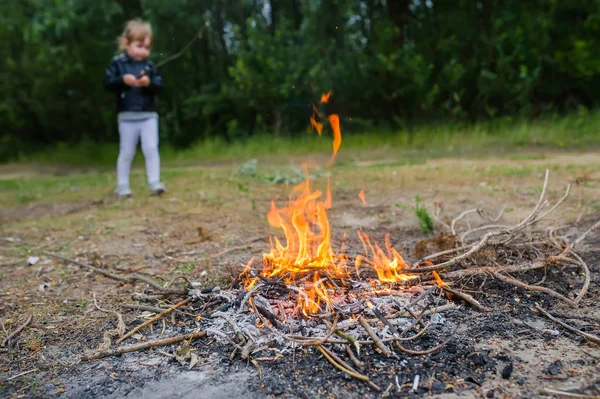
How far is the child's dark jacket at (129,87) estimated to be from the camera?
629cm

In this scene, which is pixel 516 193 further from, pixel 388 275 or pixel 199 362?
pixel 199 362

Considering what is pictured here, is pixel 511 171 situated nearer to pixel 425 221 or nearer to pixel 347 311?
pixel 425 221

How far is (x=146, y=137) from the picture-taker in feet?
21.3

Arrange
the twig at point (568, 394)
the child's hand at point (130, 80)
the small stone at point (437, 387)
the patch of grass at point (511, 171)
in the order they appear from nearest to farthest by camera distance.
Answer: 1. the twig at point (568, 394)
2. the small stone at point (437, 387)
3. the child's hand at point (130, 80)
4. the patch of grass at point (511, 171)

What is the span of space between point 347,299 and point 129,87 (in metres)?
4.54

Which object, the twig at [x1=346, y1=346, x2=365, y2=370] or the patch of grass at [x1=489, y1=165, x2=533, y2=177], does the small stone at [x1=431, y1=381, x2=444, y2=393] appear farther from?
the patch of grass at [x1=489, y1=165, x2=533, y2=177]

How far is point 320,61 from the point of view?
484 inches

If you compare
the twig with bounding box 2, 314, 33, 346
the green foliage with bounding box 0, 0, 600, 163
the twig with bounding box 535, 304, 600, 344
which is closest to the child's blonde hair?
the twig with bounding box 2, 314, 33, 346

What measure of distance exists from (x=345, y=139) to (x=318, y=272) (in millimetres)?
9819

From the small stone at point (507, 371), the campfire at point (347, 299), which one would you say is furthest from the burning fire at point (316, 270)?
the small stone at point (507, 371)

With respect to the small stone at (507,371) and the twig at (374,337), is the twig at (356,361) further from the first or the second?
the small stone at (507,371)

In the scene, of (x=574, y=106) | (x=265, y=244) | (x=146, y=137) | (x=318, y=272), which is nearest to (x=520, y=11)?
(x=574, y=106)

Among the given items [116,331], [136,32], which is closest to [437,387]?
[116,331]

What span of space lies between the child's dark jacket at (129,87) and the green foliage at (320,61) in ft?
19.2
